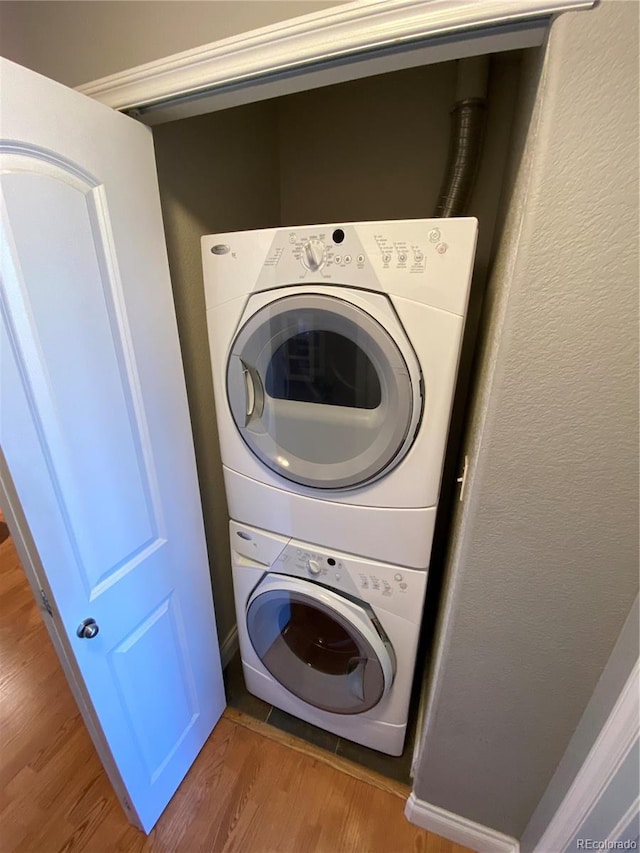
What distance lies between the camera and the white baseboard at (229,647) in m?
1.63

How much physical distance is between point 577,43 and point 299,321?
2.07 ft

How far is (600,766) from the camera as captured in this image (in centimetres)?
77

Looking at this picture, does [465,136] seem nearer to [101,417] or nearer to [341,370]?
[341,370]

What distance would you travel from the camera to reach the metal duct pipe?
3.41 feet

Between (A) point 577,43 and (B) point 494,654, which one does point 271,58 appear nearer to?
(A) point 577,43

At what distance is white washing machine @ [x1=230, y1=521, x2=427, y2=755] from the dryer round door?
0.96ft

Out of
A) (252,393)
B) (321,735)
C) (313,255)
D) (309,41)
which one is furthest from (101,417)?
(321,735)

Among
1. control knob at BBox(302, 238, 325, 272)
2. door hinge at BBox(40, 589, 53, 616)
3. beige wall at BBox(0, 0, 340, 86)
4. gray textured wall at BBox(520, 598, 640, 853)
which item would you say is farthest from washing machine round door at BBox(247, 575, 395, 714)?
beige wall at BBox(0, 0, 340, 86)

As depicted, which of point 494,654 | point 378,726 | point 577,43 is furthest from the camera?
point 378,726

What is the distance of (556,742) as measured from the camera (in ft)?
2.99

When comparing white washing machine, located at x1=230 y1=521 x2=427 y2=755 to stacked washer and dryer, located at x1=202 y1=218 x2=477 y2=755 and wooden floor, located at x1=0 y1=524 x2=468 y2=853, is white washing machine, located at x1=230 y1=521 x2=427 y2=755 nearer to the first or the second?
stacked washer and dryer, located at x1=202 y1=218 x2=477 y2=755

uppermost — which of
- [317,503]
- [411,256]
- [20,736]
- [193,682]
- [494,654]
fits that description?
[411,256]

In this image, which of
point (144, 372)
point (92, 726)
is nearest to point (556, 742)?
point (92, 726)

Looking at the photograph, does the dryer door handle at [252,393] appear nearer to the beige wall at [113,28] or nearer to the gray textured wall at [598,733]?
the beige wall at [113,28]
